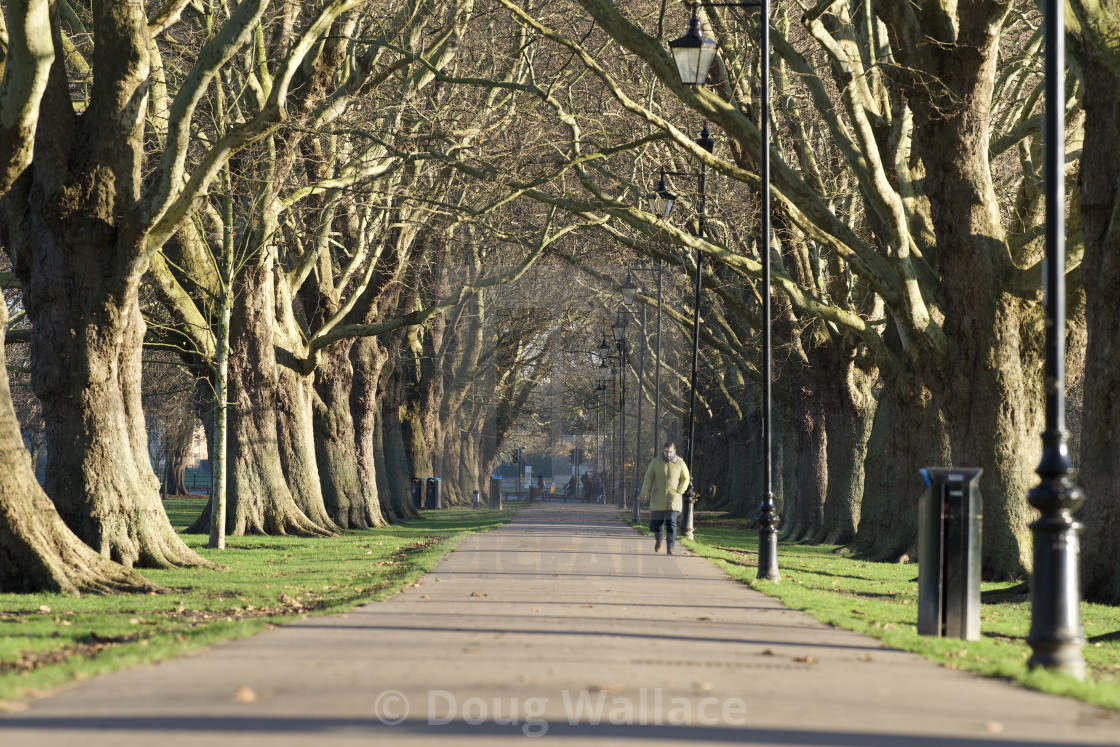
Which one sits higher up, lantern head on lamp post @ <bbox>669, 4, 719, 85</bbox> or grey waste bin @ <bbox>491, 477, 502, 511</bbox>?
lantern head on lamp post @ <bbox>669, 4, 719, 85</bbox>

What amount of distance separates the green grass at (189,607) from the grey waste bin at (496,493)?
3069 cm

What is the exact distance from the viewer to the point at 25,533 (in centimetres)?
1138

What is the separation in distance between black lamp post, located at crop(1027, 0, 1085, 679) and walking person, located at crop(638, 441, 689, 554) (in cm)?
1165

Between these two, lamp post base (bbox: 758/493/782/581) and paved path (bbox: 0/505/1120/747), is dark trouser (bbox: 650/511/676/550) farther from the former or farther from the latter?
paved path (bbox: 0/505/1120/747)

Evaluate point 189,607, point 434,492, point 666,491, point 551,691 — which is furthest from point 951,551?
point 434,492

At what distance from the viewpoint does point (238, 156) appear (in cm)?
2031

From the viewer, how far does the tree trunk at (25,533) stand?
443 inches

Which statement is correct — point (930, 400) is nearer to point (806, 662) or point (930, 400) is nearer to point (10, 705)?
point (806, 662)

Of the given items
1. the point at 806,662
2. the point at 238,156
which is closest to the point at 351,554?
the point at 238,156

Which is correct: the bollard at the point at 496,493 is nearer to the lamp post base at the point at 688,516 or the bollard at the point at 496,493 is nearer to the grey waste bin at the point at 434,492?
the grey waste bin at the point at 434,492

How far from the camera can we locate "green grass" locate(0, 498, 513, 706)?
7227 millimetres

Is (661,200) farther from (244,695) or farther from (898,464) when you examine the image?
(244,695)

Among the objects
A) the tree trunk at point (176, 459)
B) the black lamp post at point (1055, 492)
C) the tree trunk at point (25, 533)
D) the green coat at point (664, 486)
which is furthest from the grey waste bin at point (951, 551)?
the tree trunk at point (176, 459)

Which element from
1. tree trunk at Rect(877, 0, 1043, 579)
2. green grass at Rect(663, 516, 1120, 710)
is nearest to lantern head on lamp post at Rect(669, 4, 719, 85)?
tree trunk at Rect(877, 0, 1043, 579)
